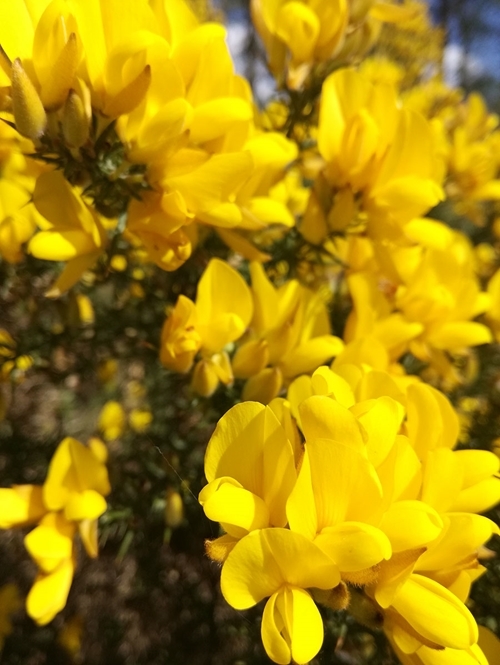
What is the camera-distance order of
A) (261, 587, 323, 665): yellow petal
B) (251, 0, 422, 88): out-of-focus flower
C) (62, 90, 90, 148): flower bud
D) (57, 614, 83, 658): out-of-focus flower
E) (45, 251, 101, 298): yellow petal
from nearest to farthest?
(261, 587, 323, 665): yellow petal
(62, 90, 90, 148): flower bud
(45, 251, 101, 298): yellow petal
(251, 0, 422, 88): out-of-focus flower
(57, 614, 83, 658): out-of-focus flower

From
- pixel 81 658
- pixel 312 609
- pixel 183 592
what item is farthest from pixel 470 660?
pixel 81 658

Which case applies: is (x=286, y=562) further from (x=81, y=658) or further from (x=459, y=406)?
(x=81, y=658)

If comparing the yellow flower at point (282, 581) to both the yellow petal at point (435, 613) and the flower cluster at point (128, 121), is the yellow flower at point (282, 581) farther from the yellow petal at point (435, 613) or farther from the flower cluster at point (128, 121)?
the flower cluster at point (128, 121)

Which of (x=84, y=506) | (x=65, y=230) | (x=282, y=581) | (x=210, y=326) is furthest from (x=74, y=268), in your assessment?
(x=282, y=581)

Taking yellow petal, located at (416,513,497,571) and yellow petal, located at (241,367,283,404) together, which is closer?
yellow petal, located at (416,513,497,571)

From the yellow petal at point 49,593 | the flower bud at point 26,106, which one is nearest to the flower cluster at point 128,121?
the flower bud at point 26,106

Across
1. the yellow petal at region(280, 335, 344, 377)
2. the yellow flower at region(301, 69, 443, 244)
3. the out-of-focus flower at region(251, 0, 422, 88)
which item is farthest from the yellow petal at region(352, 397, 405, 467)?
the out-of-focus flower at region(251, 0, 422, 88)

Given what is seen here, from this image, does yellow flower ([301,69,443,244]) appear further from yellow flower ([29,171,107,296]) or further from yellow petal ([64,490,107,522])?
yellow petal ([64,490,107,522])
